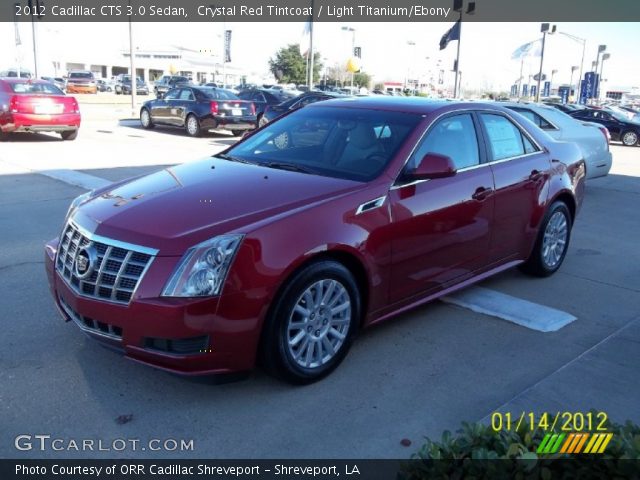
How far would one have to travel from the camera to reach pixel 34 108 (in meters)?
14.7

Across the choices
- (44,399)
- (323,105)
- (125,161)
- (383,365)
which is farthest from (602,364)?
(125,161)

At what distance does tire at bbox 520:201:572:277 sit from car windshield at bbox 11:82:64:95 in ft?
43.1

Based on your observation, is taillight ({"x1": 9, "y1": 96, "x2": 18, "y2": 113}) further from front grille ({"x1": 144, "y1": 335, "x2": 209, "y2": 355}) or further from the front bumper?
front grille ({"x1": 144, "y1": 335, "x2": 209, "y2": 355})

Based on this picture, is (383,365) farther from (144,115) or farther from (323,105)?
(144,115)

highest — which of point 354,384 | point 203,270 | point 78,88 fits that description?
point 78,88

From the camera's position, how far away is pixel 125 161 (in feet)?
41.8

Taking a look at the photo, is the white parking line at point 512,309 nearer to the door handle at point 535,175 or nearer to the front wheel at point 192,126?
the door handle at point 535,175

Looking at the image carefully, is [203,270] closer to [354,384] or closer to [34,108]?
[354,384]

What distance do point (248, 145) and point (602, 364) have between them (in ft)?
10.2

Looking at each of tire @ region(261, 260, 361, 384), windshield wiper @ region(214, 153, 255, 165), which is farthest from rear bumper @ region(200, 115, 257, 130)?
tire @ region(261, 260, 361, 384)

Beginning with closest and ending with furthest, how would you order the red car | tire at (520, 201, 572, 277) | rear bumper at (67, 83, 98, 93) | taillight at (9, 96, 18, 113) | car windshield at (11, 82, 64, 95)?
tire at (520, 201, 572, 277) → taillight at (9, 96, 18, 113) → the red car → car windshield at (11, 82, 64, 95) → rear bumper at (67, 83, 98, 93)

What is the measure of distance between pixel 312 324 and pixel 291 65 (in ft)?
222

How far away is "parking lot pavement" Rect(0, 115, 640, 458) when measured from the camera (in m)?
3.22

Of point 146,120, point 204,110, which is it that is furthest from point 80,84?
point 204,110
